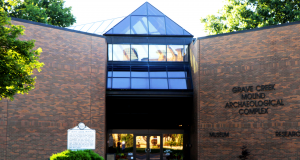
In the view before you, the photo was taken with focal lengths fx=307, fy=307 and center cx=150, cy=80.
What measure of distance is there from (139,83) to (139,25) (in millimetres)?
4721

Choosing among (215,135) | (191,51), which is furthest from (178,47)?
(215,135)

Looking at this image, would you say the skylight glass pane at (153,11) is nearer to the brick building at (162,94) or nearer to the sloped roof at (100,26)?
the brick building at (162,94)

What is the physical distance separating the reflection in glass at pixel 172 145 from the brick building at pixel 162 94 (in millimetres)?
76

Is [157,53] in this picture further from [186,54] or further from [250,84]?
[250,84]

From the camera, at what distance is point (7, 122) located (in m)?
17.3

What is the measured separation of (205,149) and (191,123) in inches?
125

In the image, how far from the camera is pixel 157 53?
78.3 ft

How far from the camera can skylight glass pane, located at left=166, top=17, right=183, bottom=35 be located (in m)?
23.6

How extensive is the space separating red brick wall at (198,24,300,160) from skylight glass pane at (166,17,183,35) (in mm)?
3671

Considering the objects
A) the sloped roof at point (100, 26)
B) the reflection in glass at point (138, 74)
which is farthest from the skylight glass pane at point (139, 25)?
the reflection in glass at point (138, 74)

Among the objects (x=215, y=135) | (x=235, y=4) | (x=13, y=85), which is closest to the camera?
(x=13, y=85)

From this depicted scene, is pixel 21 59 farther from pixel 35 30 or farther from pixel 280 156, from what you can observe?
pixel 280 156

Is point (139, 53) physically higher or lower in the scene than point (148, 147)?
higher

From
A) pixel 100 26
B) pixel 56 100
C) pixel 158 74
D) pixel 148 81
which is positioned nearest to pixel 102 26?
pixel 100 26
